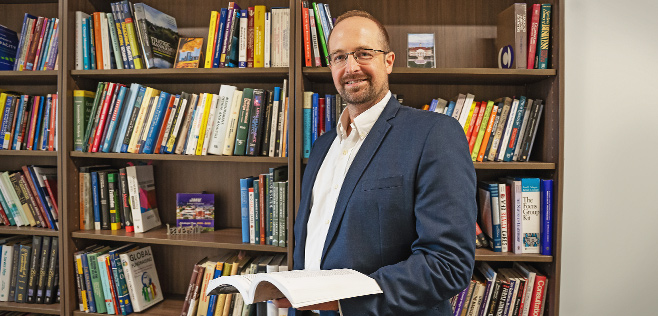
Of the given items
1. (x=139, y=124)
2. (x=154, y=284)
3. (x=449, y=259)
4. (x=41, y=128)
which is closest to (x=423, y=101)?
(x=449, y=259)

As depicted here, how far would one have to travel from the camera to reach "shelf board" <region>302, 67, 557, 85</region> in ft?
5.51

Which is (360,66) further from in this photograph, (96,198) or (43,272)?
(43,272)

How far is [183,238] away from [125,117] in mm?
Result: 603

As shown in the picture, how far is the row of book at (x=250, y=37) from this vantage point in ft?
5.98

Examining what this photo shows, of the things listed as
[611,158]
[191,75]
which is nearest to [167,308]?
[191,75]

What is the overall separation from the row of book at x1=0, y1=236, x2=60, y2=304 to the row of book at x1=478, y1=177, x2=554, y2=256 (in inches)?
77.6

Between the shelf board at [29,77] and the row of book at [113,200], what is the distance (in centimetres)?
46

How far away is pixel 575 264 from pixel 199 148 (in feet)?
5.89

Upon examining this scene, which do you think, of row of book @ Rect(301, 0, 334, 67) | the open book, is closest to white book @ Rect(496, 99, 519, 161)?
row of book @ Rect(301, 0, 334, 67)

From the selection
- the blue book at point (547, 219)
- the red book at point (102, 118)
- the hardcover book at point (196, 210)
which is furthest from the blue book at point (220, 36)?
the blue book at point (547, 219)

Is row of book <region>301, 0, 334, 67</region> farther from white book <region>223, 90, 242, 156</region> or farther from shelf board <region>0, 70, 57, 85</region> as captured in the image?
shelf board <region>0, 70, 57, 85</region>

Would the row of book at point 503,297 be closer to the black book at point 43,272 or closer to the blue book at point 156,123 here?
the blue book at point 156,123

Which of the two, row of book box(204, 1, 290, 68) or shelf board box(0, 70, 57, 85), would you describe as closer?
row of book box(204, 1, 290, 68)

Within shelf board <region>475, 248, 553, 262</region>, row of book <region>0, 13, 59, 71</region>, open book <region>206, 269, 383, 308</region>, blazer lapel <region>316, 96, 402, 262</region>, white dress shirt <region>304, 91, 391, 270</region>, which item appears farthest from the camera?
row of book <region>0, 13, 59, 71</region>
